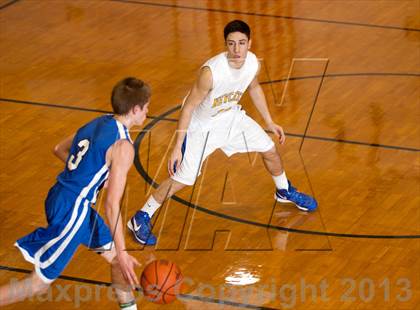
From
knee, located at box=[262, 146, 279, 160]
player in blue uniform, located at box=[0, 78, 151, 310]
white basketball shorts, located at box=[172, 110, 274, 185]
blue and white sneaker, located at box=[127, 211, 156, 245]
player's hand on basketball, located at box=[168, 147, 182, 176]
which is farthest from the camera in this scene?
knee, located at box=[262, 146, 279, 160]

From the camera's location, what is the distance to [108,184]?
5.02 m

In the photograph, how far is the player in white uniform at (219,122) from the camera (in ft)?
20.9

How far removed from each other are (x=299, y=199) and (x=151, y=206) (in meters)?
1.14

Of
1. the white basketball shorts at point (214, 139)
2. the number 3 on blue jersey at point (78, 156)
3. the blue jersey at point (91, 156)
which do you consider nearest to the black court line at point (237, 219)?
the white basketball shorts at point (214, 139)

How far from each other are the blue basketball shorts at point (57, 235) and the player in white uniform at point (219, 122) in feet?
3.28

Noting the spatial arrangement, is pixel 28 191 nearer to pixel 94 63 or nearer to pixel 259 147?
pixel 259 147

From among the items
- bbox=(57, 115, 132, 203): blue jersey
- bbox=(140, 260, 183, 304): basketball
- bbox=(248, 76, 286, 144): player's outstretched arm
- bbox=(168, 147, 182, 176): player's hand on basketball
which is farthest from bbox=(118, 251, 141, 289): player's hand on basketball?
bbox=(248, 76, 286, 144): player's outstretched arm

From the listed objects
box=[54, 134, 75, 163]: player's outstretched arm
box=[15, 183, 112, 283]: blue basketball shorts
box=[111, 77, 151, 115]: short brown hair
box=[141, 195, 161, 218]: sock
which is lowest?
box=[15, 183, 112, 283]: blue basketball shorts

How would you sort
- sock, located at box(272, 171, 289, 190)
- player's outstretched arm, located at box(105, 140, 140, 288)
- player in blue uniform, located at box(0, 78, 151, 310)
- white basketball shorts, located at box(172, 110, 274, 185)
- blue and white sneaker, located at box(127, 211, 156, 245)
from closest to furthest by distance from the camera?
player's outstretched arm, located at box(105, 140, 140, 288) → player in blue uniform, located at box(0, 78, 151, 310) → white basketball shorts, located at box(172, 110, 274, 185) → blue and white sneaker, located at box(127, 211, 156, 245) → sock, located at box(272, 171, 289, 190)

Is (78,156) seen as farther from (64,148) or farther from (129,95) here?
(129,95)

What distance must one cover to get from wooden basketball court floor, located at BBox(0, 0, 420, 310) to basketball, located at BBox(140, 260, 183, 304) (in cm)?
53

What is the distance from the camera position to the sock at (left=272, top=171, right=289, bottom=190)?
23.1ft

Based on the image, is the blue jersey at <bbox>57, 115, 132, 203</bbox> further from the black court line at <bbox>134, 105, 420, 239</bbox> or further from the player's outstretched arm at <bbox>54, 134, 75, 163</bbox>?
the black court line at <bbox>134, 105, 420, 239</bbox>

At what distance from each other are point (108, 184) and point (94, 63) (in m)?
5.02
